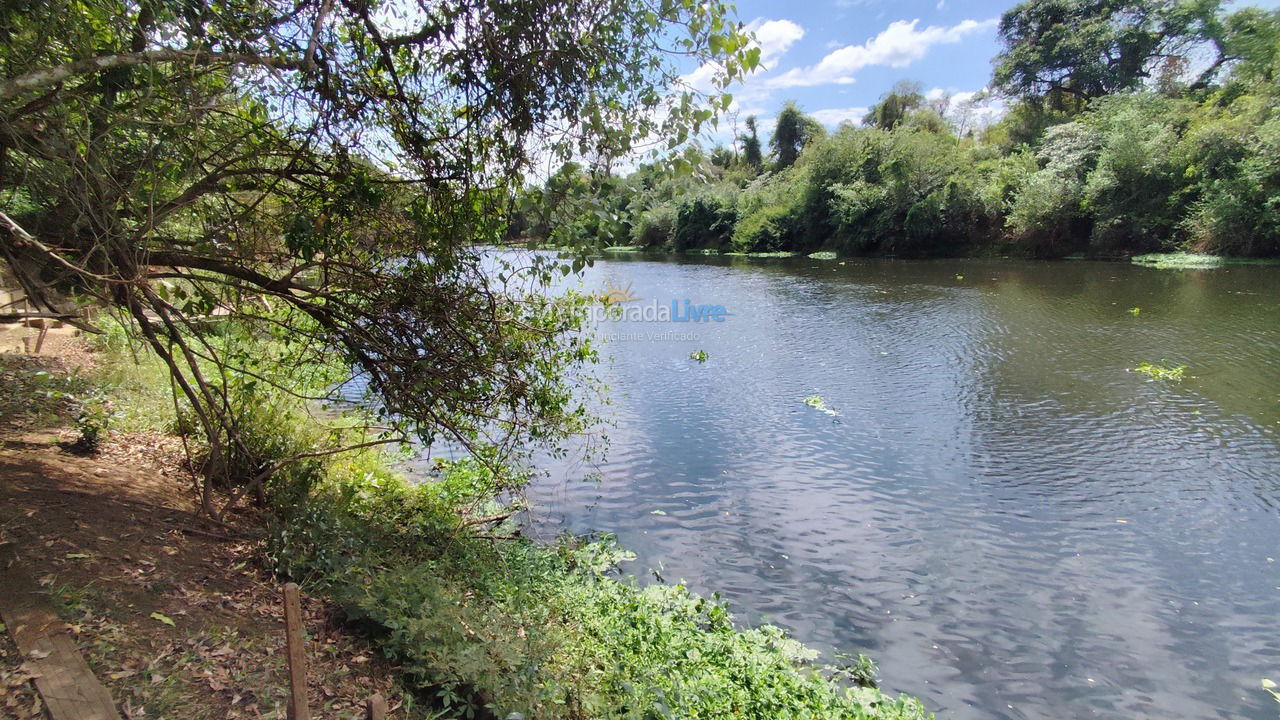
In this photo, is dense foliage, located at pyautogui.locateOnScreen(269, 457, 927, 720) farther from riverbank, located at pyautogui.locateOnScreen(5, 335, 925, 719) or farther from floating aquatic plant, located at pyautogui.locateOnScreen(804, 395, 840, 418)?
floating aquatic plant, located at pyautogui.locateOnScreen(804, 395, 840, 418)

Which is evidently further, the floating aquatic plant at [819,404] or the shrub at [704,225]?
the shrub at [704,225]

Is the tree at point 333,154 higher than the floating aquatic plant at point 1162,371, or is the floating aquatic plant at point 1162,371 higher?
the tree at point 333,154

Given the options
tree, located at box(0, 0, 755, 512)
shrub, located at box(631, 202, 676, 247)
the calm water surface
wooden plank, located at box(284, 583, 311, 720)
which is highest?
shrub, located at box(631, 202, 676, 247)

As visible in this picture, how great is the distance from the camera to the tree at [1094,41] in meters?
40.6

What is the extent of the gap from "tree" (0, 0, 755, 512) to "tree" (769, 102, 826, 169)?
6407cm

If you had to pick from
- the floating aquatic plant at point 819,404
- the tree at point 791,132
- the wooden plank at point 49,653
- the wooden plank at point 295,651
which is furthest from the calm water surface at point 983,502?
the tree at point 791,132

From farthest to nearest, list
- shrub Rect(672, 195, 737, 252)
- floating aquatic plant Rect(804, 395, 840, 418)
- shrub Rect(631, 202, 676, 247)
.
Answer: shrub Rect(631, 202, 676, 247), shrub Rect(672, 195, 737, 252), floating aquatic plant Rect(804, 395, 840, 418)

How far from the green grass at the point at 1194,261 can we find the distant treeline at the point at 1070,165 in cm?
100

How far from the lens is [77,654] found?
109 inches

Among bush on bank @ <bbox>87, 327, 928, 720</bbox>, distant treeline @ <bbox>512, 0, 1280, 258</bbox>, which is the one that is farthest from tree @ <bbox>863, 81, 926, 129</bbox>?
bush on bank @ <bbox>87, 327, 928, 720</bbox>

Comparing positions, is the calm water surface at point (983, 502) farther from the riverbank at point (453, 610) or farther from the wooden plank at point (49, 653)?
the wooden plank at point (49, 653)

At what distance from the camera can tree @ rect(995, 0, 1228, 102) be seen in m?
40.6

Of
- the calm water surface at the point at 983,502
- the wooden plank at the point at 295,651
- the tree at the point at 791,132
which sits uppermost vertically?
the tree at the point at 791,132

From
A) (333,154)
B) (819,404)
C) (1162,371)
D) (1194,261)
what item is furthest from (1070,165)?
(333,154)
